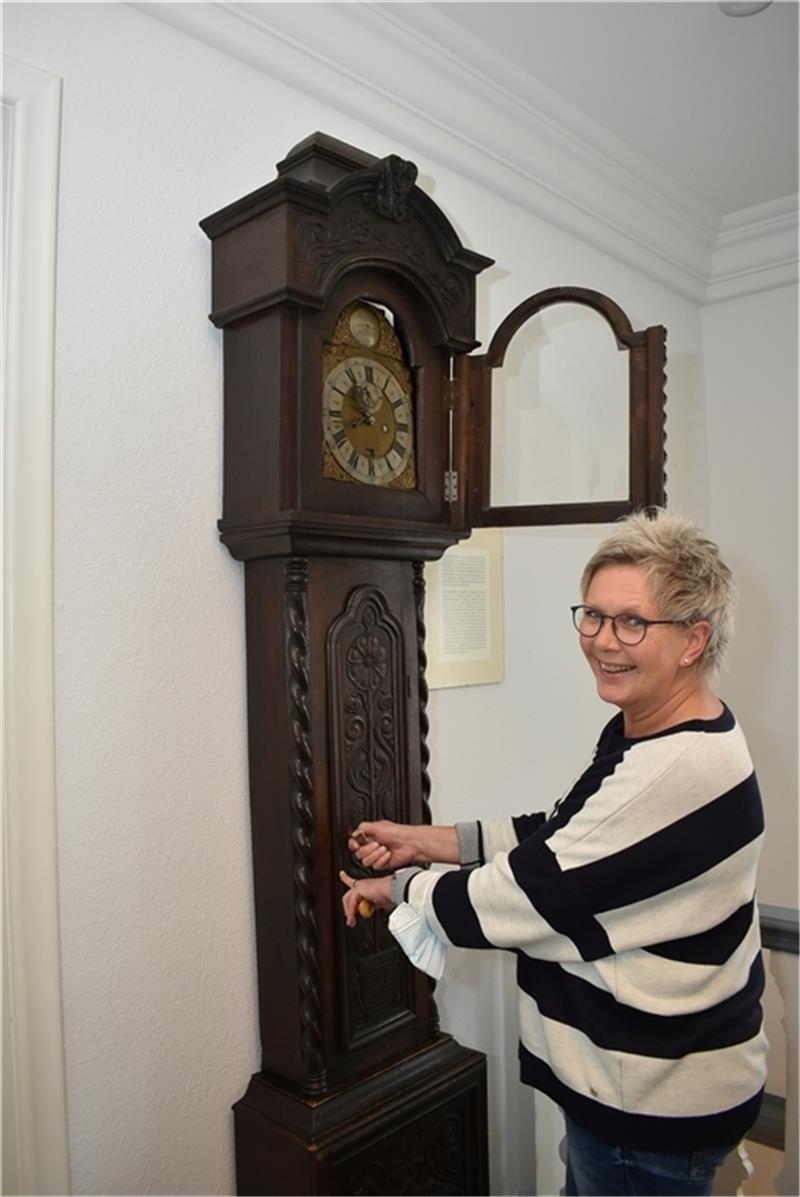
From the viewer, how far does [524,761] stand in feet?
7.49

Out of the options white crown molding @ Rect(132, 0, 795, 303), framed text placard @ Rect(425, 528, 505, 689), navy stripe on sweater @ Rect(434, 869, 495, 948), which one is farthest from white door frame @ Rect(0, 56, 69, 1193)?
framed text placard @ Rect(425, 528, 505, 689)

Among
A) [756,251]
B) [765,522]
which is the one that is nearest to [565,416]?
[765,522]

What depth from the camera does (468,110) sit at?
6.75 ft

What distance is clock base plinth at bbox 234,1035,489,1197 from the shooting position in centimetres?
139

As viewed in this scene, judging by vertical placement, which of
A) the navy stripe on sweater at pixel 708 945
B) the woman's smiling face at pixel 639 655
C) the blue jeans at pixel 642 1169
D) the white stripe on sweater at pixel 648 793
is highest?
the woman's smiling face at pixel 639 655

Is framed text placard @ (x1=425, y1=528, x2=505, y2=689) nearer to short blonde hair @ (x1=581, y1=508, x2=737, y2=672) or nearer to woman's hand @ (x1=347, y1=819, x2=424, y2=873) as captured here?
woman's hand @ (x1=347, y1=819, x2=424, y2=873)

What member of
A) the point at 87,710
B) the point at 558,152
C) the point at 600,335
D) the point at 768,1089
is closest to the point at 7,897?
the point at 87,710

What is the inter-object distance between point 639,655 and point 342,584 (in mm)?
511

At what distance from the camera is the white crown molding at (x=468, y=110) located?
5.41 feet

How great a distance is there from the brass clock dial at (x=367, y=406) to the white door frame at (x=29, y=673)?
1.47 feet

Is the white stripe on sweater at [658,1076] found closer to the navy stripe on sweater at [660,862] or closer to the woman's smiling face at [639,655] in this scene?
the navy stripe on sweater at [660,862]

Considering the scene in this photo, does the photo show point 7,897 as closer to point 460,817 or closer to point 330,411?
point 330,411

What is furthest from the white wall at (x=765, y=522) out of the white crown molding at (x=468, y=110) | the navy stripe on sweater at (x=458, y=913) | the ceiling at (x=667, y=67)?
the navy stripe on sweater at (x=458, y=913)

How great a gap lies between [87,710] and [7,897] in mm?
282
